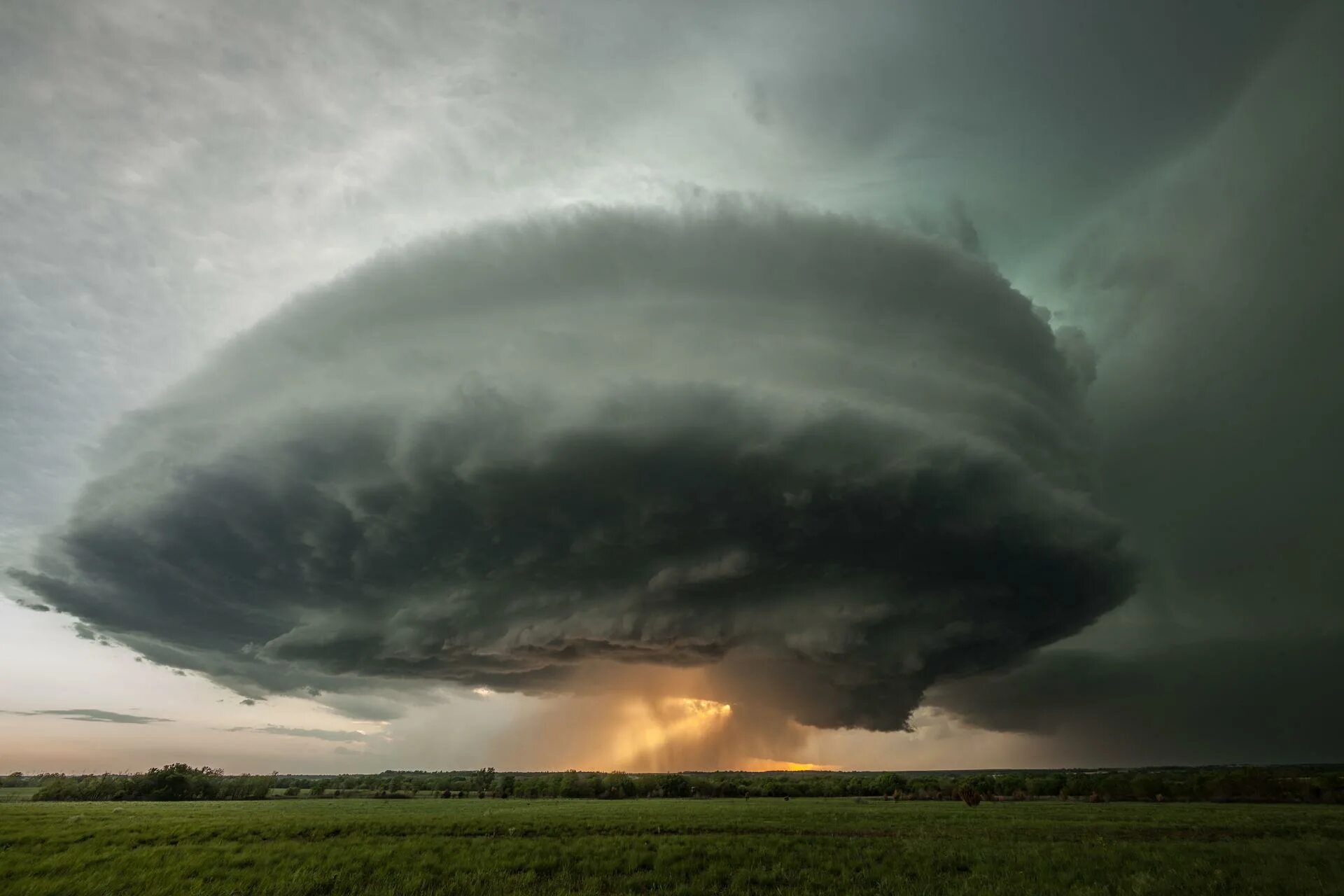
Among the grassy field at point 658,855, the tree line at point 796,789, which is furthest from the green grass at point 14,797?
the grassy field at point 658,855

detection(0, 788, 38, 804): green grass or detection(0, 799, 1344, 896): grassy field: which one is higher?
detection(0, 799, 1344, 896): grassy field

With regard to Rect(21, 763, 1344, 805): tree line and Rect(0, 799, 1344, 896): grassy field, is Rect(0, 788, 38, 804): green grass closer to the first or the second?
Rect(21, 763, 1344, 805): tree line

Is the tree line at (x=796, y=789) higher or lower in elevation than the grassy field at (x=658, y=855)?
lower

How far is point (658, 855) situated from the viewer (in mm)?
36969

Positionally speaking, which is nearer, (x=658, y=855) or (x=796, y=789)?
(x=658, y=855)

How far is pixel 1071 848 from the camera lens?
4072cm

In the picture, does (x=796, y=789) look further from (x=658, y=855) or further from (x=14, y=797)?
(x=14, y=797)

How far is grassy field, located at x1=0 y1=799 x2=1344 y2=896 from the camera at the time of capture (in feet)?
96.5

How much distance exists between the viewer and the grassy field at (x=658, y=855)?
96.5 ft

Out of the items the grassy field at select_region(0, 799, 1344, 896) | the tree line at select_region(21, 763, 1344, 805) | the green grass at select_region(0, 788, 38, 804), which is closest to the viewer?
the grassy field at select_region(0, 799, 1344, 896)

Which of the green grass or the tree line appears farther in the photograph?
the tree line

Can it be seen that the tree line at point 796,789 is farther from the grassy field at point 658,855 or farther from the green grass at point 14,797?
the grassy field at point 658,855

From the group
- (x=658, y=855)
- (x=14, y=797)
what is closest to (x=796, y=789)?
(x=658, y=855)

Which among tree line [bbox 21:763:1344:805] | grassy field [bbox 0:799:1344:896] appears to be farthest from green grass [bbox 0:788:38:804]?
grassy field [bbox 0:799:1344:896]
